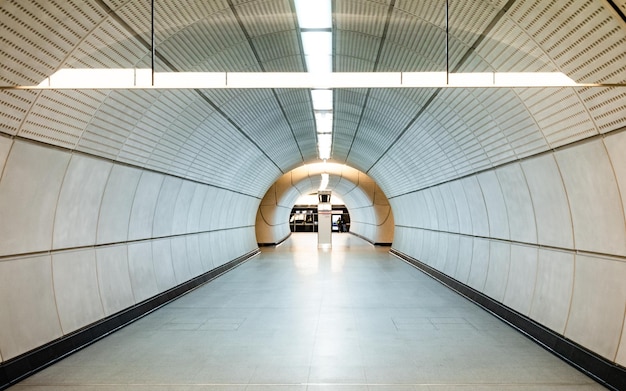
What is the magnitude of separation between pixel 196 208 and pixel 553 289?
364 inches

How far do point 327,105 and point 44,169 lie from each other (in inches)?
298

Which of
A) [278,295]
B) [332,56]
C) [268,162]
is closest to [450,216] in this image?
[278,295]

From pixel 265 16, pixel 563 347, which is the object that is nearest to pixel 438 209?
pixel 563 347

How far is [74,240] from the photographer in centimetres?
655

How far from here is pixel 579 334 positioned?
18.5 feet

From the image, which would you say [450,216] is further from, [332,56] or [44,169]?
[44,169]

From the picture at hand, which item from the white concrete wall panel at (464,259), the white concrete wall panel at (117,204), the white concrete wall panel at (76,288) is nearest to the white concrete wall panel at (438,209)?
the white concrete wall panel at (464,259)

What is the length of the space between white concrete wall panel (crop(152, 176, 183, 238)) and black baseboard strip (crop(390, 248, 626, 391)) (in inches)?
282

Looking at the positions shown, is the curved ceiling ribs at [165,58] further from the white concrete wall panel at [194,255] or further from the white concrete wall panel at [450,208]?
the white concrete wall panel at [450,208]

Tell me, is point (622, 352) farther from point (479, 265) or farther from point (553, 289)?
point (479, 265)

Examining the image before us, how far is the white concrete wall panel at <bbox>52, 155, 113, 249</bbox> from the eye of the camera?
619cm

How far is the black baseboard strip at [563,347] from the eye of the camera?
16.0 ft

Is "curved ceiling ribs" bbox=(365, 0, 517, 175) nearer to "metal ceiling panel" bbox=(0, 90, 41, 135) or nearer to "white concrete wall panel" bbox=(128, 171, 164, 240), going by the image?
"metal ceiling panel" bbox=(0, 90, 41, 135)

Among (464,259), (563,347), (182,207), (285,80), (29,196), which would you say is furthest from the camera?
(182,207)
